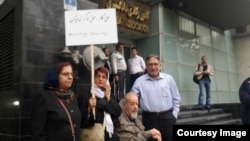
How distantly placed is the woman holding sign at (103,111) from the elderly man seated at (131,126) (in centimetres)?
13

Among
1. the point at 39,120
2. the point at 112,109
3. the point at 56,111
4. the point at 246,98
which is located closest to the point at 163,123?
the point at 112,109

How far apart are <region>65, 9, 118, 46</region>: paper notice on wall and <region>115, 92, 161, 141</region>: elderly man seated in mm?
805

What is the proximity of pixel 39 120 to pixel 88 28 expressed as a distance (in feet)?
4.24

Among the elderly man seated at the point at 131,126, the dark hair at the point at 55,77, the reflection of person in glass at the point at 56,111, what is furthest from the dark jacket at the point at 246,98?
the dark hair at the point at 55,77

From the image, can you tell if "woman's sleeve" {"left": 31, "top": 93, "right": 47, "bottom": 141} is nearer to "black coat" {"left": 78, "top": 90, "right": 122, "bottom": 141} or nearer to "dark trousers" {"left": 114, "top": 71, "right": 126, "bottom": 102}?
"black coat" {"left": 78, "top": 90, "right": 122, "bottom": 141}

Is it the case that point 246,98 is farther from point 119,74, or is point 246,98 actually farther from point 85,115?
point 85,115

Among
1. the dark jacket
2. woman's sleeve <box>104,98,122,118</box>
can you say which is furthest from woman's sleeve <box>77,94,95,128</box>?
the dark jacket

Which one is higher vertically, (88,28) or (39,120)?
(88,28)

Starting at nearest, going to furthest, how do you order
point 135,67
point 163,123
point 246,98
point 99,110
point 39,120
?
point 39,120 → point 99,110 → point 163,123 → point 246,98 → point 135,67

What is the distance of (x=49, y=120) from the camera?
265 cm

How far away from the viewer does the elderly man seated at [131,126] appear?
129 inches

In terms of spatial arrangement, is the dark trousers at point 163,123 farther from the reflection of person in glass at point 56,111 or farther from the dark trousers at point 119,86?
the dark trousers at point 119,86

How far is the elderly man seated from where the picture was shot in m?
3.27

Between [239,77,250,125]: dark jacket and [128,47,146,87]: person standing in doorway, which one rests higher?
[128,47,146,87]: person standing in doorway
